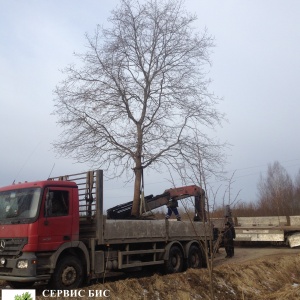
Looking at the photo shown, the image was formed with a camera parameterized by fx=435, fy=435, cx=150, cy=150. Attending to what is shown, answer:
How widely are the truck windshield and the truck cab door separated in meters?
0.23

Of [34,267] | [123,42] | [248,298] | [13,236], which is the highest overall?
[123,42]

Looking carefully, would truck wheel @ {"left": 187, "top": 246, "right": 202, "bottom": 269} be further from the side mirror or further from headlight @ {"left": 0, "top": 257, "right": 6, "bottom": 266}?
headlight @ {"left": 0, "top": 257, "right": 6, "bottom": 266}

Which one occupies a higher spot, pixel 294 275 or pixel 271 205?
pixel 271 205

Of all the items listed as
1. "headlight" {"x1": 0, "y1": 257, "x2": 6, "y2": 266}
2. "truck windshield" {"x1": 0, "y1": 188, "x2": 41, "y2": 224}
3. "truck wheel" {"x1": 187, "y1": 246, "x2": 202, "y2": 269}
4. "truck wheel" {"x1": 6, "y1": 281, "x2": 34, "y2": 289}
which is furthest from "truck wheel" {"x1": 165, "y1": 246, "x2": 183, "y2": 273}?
"headlight" {"x1": 0, "y1": 257, "x2": 6, "y2": 266}

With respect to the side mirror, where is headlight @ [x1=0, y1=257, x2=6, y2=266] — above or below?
below

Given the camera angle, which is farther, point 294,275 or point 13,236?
point 294,275

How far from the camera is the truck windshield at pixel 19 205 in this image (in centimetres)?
1000

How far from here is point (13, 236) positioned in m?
9.89

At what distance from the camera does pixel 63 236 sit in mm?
10406

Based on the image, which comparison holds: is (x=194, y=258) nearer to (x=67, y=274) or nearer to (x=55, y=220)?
(x=67, y=274)

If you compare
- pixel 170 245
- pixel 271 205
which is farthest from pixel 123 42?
pixel 271 205

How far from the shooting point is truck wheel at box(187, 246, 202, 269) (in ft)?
47.6

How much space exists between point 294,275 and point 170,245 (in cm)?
464

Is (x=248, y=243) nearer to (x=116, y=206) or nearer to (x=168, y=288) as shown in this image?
(x=116, y=206)
